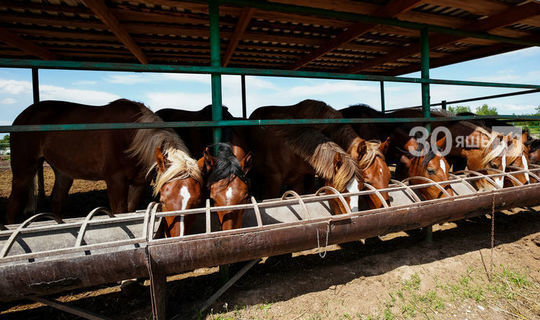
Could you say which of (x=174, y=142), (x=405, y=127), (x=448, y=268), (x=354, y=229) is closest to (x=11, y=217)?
(x=174, y=142)

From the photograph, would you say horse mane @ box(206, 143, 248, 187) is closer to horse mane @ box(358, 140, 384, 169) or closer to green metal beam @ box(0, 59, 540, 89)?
green metal beam @ box(0, 59, 540, 89)

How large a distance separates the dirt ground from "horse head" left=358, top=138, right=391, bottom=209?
92 cm

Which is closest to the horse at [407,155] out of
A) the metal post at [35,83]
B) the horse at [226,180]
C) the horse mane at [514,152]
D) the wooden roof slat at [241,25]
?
the horse mane at [514,152]

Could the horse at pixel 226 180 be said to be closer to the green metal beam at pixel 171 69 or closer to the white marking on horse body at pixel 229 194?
the white marking on horse body at pixel 229 194

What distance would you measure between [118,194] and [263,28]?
10.1 feet

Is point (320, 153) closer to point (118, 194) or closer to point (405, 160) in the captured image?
point (405, 160)

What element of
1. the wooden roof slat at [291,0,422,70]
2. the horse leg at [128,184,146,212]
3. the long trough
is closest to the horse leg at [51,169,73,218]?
the horse leg at [128,184,146,212]

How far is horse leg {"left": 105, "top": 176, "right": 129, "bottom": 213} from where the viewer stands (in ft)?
9.98

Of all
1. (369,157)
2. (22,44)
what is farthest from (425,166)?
(22,44)

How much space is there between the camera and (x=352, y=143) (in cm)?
325

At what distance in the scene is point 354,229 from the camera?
7.26 feet

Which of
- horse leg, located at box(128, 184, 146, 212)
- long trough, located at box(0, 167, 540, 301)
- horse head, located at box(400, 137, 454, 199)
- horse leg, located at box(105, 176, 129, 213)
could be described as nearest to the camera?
long trough, located at box(0, 167, 540, 301)

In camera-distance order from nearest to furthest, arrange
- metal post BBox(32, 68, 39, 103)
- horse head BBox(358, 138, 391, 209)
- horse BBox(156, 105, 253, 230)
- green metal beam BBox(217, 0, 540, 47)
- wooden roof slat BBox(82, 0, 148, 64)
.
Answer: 1. horse BBox(156, 105, 253, 230)
2. wooden roof slat BBox(82, 0, 148, 64)
3. green metal beam BBox(217, 0, 540, 47)
4. horse head BBox(358, 138, 391, 209)
5. metal post BBox(32, 68, 39, 103)

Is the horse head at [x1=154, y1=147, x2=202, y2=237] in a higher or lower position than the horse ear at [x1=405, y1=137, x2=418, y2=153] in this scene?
lower
